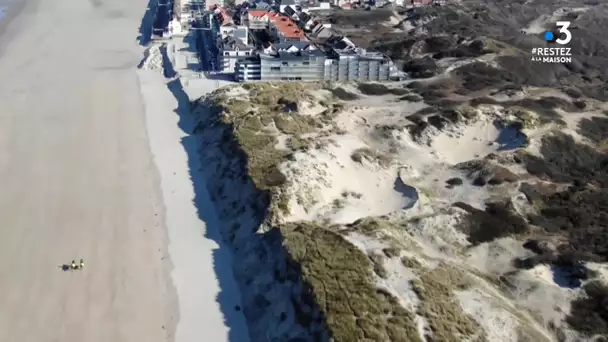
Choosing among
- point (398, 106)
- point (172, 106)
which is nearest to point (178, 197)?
point (172, 106)

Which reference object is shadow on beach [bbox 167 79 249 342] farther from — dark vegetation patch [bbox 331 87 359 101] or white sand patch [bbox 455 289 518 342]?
dark vegetation patch [bbox 331 87 359 101]

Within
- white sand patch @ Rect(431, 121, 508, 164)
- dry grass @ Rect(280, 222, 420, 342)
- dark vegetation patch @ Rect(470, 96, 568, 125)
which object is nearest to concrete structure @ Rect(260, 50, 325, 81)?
dark vegetation patch @ Rect(470, 96, 568, 125)

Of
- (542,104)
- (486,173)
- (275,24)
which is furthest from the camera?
(275,24)

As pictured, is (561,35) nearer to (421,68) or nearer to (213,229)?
(421,68)

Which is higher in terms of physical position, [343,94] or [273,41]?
[273,41]

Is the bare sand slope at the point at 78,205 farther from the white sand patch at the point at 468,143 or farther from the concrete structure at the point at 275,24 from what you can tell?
the white sand patch at the point at 468,143

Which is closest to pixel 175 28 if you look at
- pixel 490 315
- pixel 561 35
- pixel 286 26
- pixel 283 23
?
pixel 283 23

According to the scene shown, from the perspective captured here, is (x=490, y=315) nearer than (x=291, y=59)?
Yes
